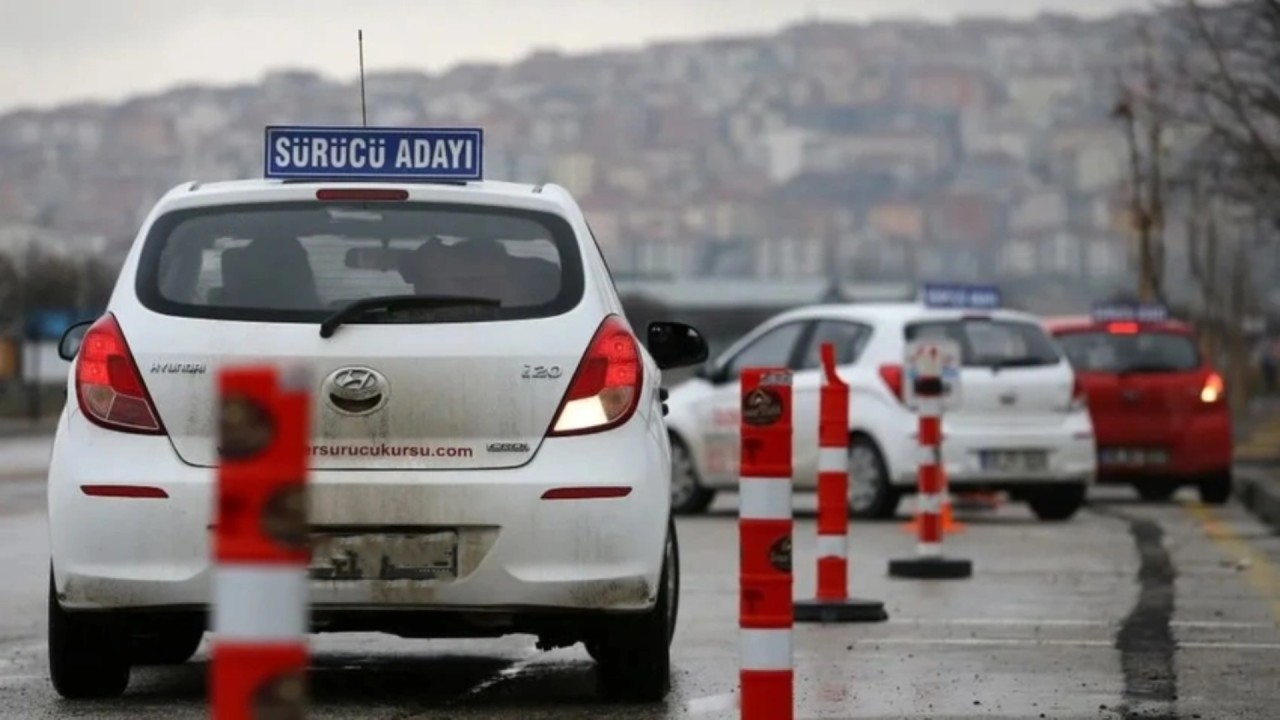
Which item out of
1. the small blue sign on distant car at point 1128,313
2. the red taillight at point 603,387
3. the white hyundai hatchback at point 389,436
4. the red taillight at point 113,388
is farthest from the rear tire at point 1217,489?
the red taillight at point 113,388

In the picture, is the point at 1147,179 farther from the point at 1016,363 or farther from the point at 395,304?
the point at 395,304

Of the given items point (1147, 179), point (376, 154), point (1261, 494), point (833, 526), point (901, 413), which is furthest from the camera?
point (1147, 179)

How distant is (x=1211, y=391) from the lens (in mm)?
24469

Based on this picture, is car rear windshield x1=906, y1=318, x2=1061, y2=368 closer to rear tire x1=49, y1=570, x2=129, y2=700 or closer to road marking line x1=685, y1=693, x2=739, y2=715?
road marking line x1=685, y1=693, x2=739, y2=715

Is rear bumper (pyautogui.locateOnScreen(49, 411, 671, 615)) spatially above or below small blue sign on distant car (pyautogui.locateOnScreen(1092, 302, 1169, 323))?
above

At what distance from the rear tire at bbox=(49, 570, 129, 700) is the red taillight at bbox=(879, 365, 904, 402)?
470 inches

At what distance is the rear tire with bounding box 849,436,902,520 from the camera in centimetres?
2094

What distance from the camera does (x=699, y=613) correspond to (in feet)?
42.7

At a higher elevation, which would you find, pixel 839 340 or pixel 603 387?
pixel 603 387

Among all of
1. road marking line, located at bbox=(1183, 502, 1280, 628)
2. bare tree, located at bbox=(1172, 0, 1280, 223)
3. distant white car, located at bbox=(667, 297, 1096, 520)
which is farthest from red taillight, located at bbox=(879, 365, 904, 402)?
bare tree, located at bbox=(1172, 0, 1280, 223)

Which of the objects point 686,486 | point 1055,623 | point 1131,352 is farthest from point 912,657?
point 1131,352

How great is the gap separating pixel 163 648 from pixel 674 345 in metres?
1.92

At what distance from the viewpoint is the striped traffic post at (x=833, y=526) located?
1259cm

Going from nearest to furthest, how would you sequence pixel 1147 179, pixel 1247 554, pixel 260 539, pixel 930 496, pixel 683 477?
pixel 260 539, pixel 930 496, pixel 1247 554, pixel 683 477, pixel 1147 179
